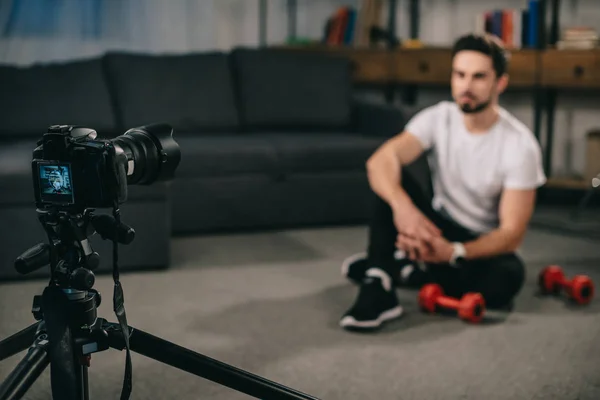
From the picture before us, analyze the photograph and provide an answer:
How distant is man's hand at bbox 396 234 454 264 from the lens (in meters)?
2.26

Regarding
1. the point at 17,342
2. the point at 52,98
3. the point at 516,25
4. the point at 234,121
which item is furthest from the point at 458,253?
the point at 516,25

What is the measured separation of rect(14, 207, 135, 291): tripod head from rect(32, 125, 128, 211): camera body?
25 mm

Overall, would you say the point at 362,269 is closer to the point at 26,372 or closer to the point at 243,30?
the point at 26,372

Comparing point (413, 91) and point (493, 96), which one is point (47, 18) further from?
point (493, 96)

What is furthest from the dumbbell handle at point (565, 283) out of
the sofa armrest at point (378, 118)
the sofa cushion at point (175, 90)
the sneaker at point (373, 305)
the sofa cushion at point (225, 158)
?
the sofa cushion at point (175, 90)

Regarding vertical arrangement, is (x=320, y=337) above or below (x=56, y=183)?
below

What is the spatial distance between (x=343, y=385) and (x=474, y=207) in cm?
84

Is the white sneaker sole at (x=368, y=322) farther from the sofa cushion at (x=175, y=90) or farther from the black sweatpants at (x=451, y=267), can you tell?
the sofa cushion at (x=175, y=90)

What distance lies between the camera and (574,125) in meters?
4.32

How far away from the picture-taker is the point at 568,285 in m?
2.50

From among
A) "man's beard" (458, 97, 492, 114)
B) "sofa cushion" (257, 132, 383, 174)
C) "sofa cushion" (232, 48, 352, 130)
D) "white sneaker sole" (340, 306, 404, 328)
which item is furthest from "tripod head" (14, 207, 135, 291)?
"sofa cushion" (232, 48, 352, 130)

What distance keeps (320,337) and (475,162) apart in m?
0.70

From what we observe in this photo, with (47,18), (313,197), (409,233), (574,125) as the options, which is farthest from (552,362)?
(47,18)

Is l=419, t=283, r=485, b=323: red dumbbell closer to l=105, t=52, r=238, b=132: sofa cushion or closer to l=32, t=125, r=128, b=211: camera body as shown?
l=32, t=125, r=128, b=211: camera body
